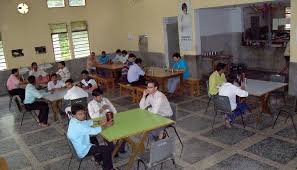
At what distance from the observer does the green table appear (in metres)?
5.01

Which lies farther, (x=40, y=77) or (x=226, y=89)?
(x=40, y=77)

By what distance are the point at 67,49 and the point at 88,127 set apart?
1014 centimetres

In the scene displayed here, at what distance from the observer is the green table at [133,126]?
5.01 m

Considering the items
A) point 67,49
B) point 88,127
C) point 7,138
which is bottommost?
point 7,138

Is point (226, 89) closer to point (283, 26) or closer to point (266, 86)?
point (266, 86)

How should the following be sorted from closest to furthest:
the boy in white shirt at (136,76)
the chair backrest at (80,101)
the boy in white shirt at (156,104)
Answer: the boy in white shirt at (156,104) → the chair backrest at (80,101) → the boy in white shirt at (136,76)

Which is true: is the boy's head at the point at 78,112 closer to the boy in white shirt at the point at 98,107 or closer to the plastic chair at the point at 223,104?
the boy in white shirt at the point at 98,107

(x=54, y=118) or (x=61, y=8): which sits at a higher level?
(x=61, y=8)

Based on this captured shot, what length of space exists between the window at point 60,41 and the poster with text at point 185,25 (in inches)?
208

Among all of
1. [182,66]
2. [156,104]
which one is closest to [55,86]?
[182,66]

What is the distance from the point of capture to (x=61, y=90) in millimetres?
9102

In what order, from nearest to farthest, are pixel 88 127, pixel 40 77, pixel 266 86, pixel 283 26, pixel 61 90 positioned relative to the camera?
pixel 88 127 → pixel 266 86 → pixel 61 90 → pixel 40 77 → pixel 283 26

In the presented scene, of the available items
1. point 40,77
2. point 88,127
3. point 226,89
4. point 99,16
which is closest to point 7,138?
point 40,77

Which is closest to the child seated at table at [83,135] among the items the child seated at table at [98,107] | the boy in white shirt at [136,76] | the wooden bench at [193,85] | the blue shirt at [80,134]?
the blue shirt at [80,134]
